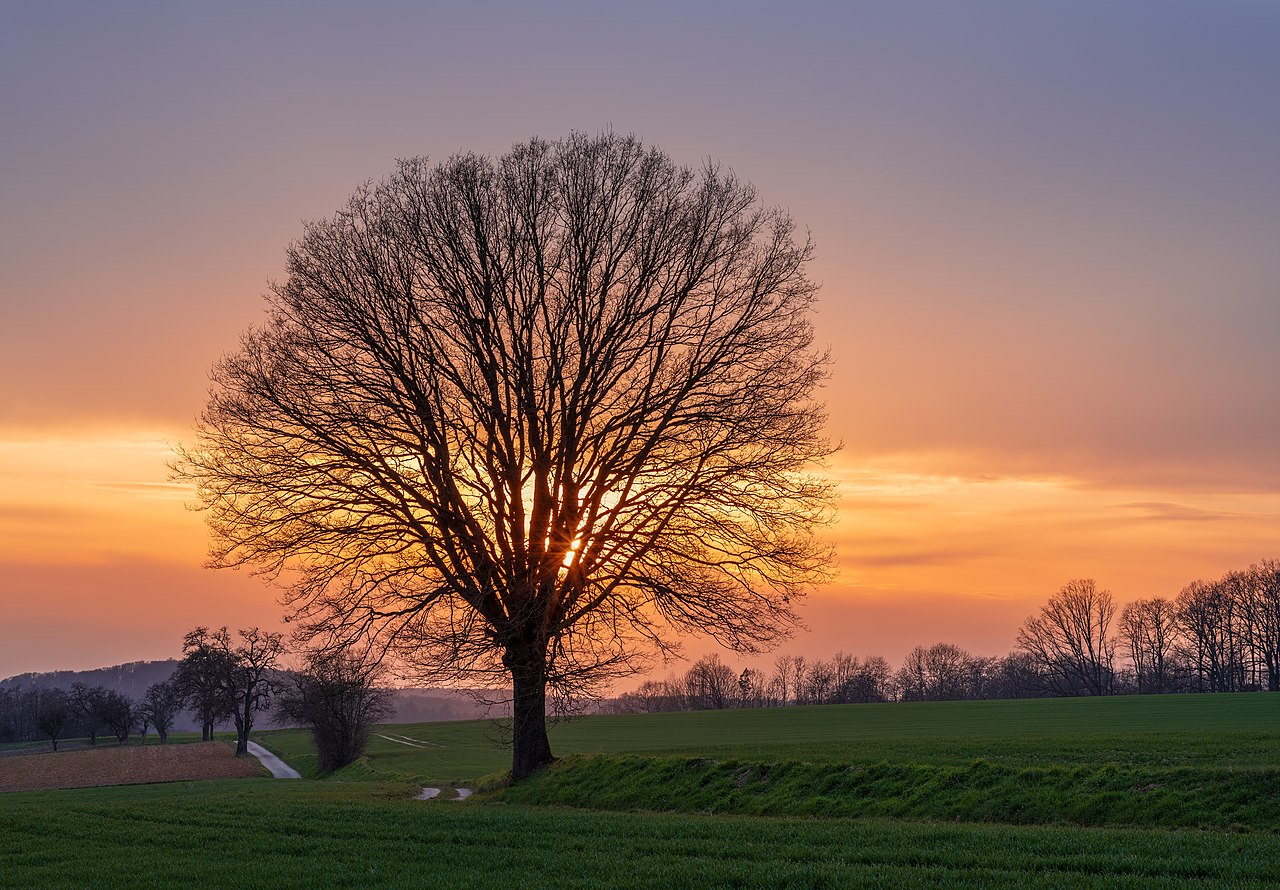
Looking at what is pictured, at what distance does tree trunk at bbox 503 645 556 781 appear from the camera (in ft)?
81.4

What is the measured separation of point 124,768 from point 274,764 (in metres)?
11.8

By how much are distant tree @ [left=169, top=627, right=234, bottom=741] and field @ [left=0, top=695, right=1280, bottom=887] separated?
7166cm

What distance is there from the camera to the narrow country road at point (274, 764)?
6819 centimetres

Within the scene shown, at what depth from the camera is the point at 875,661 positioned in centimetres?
15762

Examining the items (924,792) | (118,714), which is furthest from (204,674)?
(924,792)

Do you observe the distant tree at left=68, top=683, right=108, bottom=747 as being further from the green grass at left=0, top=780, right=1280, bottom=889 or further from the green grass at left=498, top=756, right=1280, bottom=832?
the green grass at left=498, top=756, right=1280, bottom=832

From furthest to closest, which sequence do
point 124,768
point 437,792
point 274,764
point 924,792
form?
point 274,764 → point 124,768 → point 437,792 → point 924,792

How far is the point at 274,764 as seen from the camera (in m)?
80.6

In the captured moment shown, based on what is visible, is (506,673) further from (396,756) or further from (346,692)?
(396,756)

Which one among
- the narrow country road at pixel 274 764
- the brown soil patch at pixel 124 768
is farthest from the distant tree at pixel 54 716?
the narrow country road at pixel 274 764

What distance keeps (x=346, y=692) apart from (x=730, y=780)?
10131 millimetres

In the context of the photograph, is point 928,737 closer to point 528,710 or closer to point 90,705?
point 528,710

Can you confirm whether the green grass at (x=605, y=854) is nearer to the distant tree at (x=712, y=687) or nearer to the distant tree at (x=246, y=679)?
the distant tree at (x=246, y=679)

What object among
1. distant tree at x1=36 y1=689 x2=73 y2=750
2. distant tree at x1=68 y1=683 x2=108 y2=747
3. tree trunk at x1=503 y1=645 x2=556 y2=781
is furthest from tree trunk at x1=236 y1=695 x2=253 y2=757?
tree trunk at x1=503 y1=645 x2=556 y2=781
